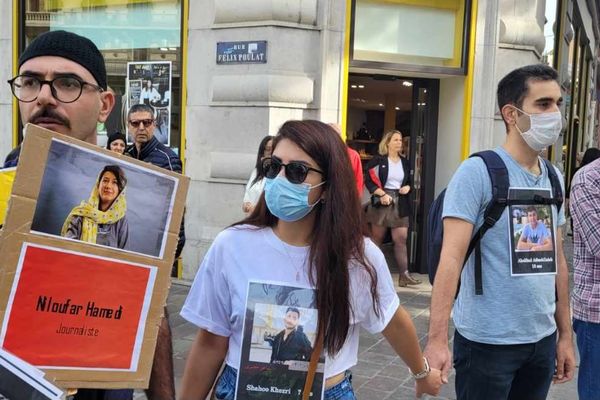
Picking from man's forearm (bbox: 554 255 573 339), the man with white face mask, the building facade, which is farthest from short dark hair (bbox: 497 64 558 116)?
the building facade

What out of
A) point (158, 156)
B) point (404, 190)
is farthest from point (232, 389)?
point (404, 190)

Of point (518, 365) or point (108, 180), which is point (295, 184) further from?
point (518, 365)

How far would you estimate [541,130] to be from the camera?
305 centimetres

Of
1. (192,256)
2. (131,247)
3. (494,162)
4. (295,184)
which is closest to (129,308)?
(131,247)

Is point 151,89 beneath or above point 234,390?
above

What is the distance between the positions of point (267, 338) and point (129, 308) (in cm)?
64

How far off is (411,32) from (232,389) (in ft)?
23.6

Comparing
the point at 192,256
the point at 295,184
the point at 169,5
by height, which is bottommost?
the point at 192,256

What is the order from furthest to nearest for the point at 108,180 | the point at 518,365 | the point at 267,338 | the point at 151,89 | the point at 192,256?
the point at 151,89, the point at 192,256, the point at 518,365, the point at 267,338, the point at 108,180

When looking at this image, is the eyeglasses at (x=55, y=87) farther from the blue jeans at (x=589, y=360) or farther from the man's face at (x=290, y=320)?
the blue jeans at (x=589, y=360)

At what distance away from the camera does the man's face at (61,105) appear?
5.45 feet

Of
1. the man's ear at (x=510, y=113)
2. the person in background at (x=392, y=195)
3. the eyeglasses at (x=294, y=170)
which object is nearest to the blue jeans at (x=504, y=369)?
the man's ear at (x=510, y=113)

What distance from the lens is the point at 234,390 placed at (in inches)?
82.9

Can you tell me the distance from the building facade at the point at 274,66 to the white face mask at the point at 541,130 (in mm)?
4803
